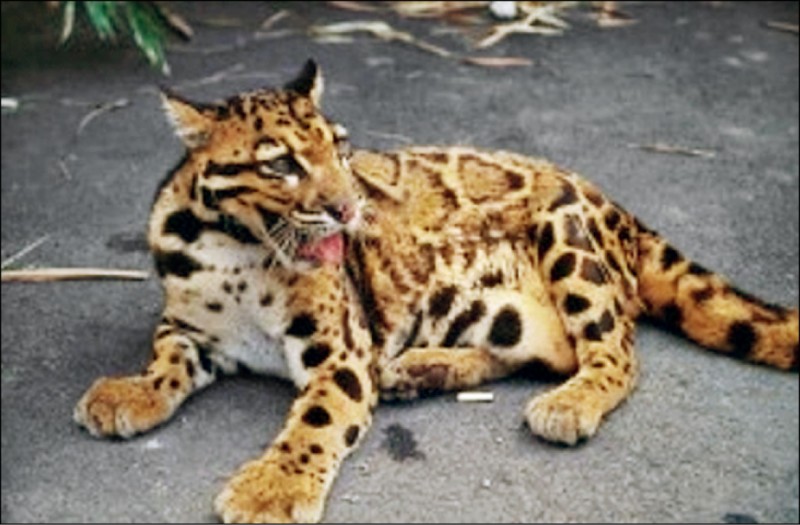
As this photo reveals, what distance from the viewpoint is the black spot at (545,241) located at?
5.22 metres

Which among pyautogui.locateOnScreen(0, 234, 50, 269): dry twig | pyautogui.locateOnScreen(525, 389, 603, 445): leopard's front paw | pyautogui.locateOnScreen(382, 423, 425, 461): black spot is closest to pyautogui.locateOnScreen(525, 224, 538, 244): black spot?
pyautogui.locateOnScreen(525, 389, 603, 445): leopard's front paw

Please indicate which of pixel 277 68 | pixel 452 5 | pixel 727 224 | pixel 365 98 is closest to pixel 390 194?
pixel 727 224

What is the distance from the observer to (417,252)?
5180mm

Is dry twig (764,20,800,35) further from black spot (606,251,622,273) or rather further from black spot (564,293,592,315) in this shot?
black spot (564,293,592,315)

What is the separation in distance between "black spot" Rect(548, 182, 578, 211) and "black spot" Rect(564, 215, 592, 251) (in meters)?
0.08

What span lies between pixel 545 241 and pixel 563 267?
0.48 ft

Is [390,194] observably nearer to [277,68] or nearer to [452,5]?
[277,68]

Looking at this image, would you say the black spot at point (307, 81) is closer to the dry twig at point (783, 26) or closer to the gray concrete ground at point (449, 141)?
the gray concrete ground at point (449, 141)

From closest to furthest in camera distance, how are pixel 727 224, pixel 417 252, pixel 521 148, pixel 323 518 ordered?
pixel 323 518 < pixel 417 252 < pixel 727 224 < pixel 521 148

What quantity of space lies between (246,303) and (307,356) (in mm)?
266

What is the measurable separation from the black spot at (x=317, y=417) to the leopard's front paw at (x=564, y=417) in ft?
2.15

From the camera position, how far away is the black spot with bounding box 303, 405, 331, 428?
456 cm

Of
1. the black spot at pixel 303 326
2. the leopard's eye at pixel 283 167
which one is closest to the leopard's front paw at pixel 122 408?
the black spot at pixel 303 326

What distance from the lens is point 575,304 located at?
5074 mm
